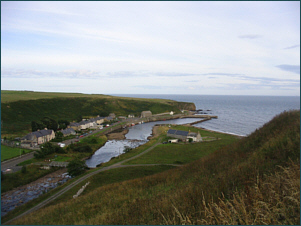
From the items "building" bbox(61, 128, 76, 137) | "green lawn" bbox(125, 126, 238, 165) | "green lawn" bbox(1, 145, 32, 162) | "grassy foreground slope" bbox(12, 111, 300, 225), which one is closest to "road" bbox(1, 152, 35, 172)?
"green lawn" bbox(1, 145, 32, 162)

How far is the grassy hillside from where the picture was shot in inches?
3115

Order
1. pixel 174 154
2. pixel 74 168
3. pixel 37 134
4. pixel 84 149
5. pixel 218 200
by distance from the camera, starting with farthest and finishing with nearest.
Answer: pixel 37 134, pixel 84 149, pixel 174 154, pixel 74 168, pixel 218 200

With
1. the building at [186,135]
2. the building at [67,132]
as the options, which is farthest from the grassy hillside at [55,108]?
the building at [186,135]

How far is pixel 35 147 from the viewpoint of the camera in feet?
163

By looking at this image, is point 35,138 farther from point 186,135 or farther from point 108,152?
point 186,135

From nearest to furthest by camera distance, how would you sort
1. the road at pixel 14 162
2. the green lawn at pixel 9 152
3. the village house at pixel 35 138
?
the road at pixel 14 162
the green lawn at pixel 9 152
the village house at pixel 35 138

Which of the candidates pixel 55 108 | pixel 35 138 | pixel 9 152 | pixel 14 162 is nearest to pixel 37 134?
pixel 35 138

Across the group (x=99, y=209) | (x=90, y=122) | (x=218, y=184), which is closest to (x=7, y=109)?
(x=90, y=122)

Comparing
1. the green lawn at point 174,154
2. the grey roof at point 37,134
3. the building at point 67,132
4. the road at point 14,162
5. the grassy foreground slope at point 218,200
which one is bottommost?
the road at point 14,162

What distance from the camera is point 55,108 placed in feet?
365

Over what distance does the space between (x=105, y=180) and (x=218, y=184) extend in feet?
67.0

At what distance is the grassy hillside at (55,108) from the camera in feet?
260

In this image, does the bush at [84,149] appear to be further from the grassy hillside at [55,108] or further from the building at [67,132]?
the grassy hillside at [55,108]

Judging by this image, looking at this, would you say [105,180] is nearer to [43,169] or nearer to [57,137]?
[43,169]
